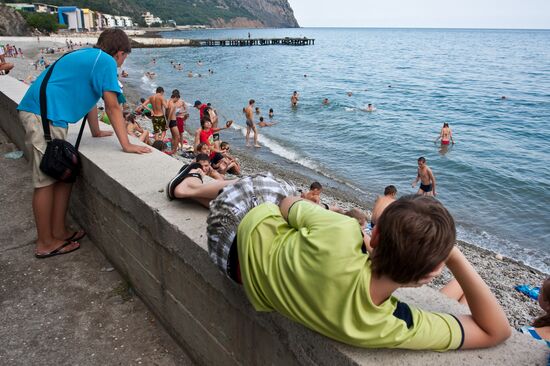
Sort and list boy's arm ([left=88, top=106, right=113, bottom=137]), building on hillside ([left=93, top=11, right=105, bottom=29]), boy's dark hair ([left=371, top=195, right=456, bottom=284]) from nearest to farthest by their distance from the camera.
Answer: boy's dark hair ([left=371, top=195, right=456, bottom=284]) → boy's arm ([left=88, top=106, right=113, bottom=137]) → building on hillside ([left=93, top=11, right=105, bottom=29])

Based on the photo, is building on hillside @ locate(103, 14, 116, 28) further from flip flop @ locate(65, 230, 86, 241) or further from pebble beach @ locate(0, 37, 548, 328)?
flip flop @ locate(65, 230, 86, 241)

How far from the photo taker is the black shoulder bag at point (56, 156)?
316 centimetres

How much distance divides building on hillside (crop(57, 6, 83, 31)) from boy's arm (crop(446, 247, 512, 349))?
342 ft

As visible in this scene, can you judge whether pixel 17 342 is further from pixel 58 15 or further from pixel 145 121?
pixel 58 15

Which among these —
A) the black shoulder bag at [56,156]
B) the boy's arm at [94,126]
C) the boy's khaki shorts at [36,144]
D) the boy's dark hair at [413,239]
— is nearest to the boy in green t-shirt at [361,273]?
the boy's dark hair at [413,239]

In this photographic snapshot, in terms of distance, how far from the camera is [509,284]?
7750 millimetres

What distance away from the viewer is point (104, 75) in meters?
3.31

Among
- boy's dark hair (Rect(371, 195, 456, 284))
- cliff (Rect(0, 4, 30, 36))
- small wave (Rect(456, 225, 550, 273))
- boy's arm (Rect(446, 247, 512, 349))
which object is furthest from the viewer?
cliff (Rect(0, 4, 30, 36))

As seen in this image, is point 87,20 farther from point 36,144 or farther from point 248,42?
point 36,144

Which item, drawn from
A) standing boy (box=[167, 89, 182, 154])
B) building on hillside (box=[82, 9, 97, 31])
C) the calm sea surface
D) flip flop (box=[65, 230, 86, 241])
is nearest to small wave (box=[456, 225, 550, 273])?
the calm sea surface

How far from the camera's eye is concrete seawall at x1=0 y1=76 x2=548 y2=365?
1.55 m

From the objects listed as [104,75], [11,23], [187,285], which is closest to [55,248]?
[104,75]

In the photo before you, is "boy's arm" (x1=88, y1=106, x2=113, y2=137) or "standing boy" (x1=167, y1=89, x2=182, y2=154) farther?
"standing boy" (x1=167, y1=89, x2=182, y2=154)

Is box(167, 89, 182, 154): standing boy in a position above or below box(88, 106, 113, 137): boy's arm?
below
